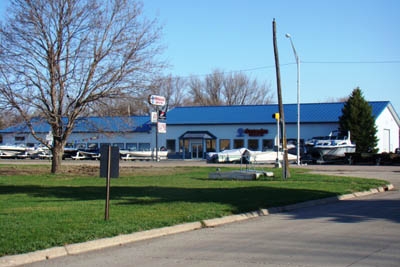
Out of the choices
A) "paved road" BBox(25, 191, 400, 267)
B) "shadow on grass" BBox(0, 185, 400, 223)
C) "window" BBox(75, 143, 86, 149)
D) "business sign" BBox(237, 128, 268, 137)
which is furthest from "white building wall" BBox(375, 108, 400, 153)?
"paved road" BBox(25, 191, 400, 267)

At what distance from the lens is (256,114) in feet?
214

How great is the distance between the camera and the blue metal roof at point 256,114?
61.1 meters

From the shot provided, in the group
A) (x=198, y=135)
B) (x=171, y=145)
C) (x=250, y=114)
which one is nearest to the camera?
(x=250, y=114)

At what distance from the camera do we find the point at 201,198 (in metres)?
17.0

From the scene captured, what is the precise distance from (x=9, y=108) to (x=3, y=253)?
20.3 metres

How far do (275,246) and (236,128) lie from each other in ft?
182

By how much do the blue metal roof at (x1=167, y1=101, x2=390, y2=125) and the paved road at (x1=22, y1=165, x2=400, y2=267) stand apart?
48.1 m

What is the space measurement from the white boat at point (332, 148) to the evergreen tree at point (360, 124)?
5040 millimetres

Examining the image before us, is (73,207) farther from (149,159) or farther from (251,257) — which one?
(149,159)

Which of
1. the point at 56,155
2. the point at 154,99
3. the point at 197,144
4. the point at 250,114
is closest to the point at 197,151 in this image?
the point at 197,144

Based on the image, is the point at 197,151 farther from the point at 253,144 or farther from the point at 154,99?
the point at 154,99

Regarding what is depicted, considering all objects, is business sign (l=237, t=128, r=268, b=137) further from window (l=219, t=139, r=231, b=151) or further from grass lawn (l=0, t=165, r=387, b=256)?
grass lawn (l=0, t=165, r=387, b=256)

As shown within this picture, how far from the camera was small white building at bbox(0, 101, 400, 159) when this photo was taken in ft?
200

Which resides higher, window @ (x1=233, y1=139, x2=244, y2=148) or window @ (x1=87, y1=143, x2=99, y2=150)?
window @ (x1=233, y1=139, x2=244, y2=148)
